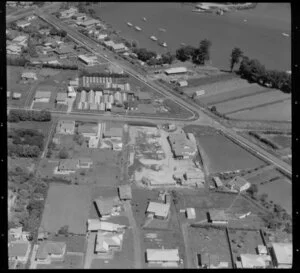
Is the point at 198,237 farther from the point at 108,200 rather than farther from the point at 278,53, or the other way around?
the point at 278,53

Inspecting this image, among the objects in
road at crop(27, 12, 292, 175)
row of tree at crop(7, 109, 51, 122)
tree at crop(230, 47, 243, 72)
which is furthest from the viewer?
tree at crop(230, 47, 243, 72)

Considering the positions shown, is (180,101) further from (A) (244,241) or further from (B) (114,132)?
(A) (244,241)

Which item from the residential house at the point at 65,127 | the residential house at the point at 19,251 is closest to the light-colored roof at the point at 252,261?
the residential house at the point at 19,251

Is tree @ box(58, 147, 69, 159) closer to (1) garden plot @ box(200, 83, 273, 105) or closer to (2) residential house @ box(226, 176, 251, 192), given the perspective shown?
(2) residential house @ box(226, 176, 251, 192)

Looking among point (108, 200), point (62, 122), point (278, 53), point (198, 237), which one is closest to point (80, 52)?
point (62, 122)

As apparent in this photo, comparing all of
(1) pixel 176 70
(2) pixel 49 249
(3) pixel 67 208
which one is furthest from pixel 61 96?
(2) pixel 49 249

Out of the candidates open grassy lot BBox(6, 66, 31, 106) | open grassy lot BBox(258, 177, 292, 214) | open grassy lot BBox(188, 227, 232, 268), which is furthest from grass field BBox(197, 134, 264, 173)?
open grassy lot BBox(6, 66, 31, 106)

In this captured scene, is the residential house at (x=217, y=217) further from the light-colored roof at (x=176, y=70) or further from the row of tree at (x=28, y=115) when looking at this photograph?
the light-colored roof at (x=176, y=70)
